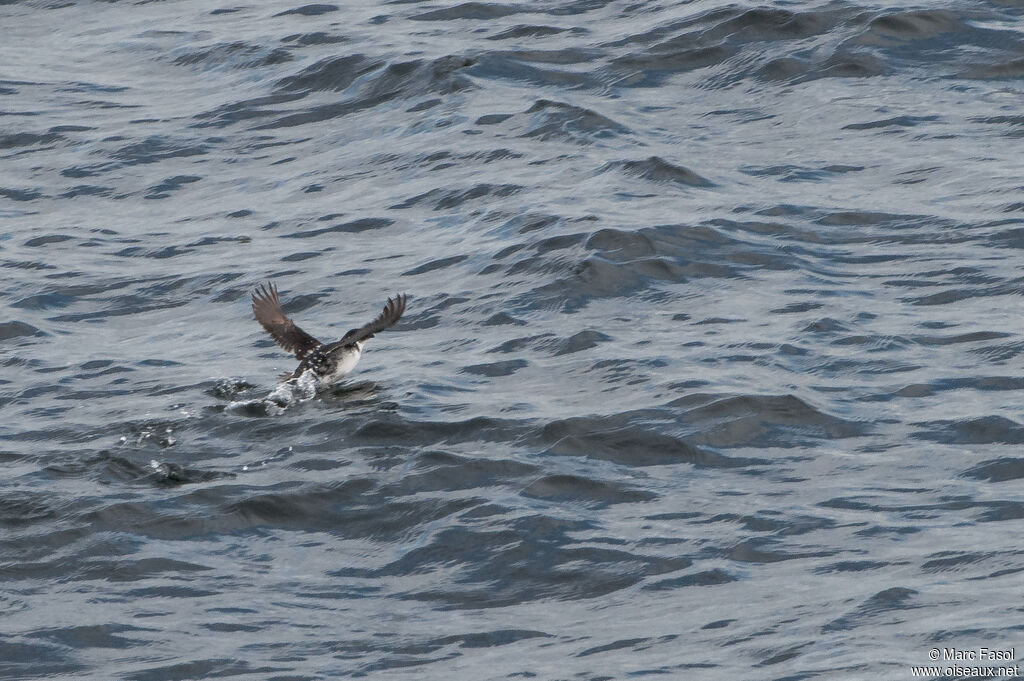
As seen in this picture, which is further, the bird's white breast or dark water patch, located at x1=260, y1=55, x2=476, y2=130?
dark water patch, located at x1=260, y1=55, x2=476, y2=130

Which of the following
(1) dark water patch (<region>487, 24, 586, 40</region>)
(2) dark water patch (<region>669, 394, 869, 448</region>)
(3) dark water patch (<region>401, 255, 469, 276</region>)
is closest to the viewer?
(2) dark water patch (<region>669, 394, 869, 448</region>)

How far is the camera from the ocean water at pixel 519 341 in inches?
331

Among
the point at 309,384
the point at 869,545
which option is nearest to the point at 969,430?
the point at 869,545

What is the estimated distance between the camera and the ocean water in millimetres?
8406

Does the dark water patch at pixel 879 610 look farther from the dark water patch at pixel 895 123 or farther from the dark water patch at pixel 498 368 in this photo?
the dark water patch at pixel 895 123

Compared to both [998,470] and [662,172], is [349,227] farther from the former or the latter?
[998,470]

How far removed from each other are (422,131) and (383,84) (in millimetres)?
1403

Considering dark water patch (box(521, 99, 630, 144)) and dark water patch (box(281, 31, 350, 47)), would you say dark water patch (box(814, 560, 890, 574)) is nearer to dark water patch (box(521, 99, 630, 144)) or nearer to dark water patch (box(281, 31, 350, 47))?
dark water patch (box(521, 99, 630, 144))

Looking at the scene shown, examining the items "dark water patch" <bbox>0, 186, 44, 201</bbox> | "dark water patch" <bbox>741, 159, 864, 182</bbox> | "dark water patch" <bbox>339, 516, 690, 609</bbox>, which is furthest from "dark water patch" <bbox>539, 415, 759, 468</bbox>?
"dark water patch" <bbox>0, 186, 44, 201</bbox>

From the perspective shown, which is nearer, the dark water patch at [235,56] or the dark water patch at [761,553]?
the dark water patch at [761,553]

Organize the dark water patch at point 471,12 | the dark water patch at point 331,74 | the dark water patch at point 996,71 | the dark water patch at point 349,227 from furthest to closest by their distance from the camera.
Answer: the dark water patch at point 471,12, the dark water patch at point 331,74, the dark water patch at point 996,71, the dark water patch at point 349,227

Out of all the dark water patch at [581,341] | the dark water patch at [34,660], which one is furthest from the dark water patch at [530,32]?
the dark water patch at [34,660]

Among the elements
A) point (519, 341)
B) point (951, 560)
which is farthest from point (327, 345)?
point (951, 560)

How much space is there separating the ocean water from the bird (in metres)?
0.18
